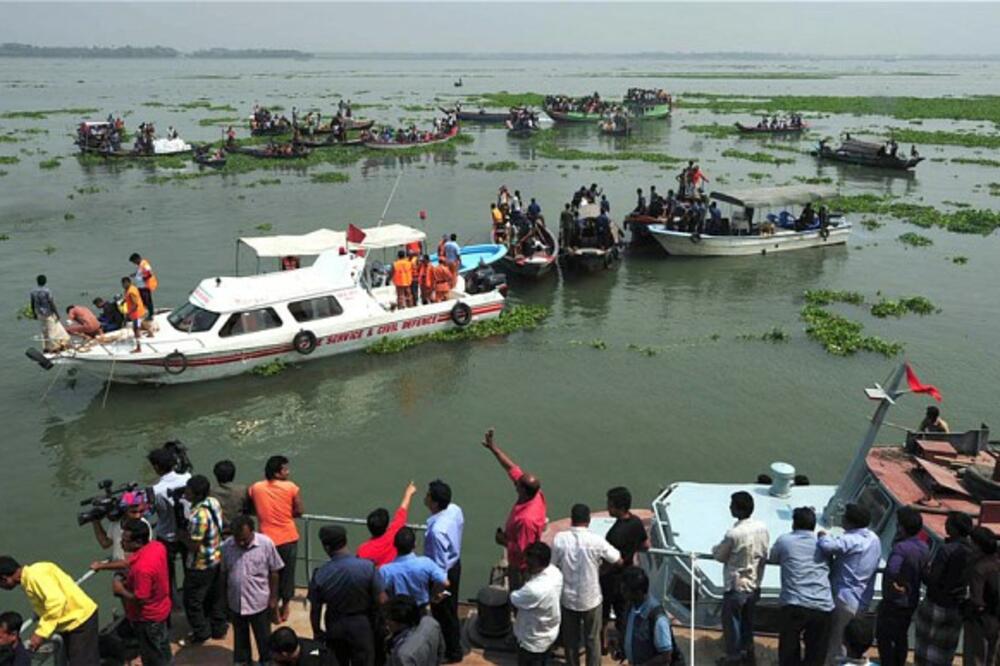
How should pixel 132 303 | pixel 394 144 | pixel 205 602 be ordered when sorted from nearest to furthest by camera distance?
pixel 205 602
pixel 132 303
pixel 394 144

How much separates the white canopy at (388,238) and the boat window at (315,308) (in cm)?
229

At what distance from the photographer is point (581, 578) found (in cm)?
650

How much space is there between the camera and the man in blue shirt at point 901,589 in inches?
253

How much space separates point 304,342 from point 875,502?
12224 mm

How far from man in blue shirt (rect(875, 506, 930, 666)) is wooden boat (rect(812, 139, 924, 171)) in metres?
44.0

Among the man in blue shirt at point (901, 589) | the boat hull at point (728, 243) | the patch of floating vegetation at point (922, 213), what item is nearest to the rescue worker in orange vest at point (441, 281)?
the boat hull at point (728, 243)

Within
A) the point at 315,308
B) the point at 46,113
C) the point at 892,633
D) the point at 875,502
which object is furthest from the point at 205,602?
the point at 46,113

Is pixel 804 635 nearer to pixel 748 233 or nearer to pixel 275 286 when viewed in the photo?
pixel 275 286

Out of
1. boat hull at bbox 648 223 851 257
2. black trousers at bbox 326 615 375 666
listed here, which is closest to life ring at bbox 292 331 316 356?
black trousers at bbox 326 615 375 666

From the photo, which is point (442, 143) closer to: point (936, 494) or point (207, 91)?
point (936, 494)

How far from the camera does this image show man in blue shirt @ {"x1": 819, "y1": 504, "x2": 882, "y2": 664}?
6562mm

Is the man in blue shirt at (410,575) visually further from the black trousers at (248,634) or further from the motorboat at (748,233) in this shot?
the motorboat at (748,233)

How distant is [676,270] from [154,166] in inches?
1351

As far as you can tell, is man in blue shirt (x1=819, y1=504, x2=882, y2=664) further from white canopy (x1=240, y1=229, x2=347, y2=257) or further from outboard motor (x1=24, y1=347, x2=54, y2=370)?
white canopy (x1=240, y1=229, x2=347, y2=257)
